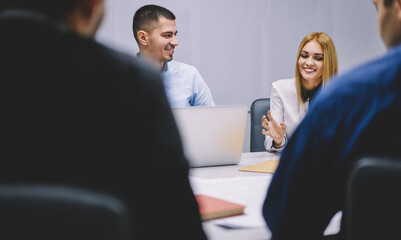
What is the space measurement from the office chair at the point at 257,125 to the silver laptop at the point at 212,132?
0.99 m

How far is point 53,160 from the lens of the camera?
0.54 meters

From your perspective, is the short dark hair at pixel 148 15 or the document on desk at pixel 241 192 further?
the short dark hair at pixel 148 15

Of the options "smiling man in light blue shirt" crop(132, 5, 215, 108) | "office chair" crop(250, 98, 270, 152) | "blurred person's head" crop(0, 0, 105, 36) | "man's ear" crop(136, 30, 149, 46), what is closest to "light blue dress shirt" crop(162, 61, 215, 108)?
"smiling man in light blue shirt" crop(132, 5, 215, 108)

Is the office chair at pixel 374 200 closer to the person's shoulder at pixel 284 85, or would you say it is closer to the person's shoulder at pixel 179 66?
the person's shoulder at pixel 284 85

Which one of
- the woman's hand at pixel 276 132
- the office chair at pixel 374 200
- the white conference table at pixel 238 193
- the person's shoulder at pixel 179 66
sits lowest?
the white conference table at pixel 238 193

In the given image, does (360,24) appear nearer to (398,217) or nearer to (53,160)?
(398,217)

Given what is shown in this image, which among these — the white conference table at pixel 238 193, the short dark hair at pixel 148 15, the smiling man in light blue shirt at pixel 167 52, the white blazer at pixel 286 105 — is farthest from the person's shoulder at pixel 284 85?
the short dark hair at pixel 148 15

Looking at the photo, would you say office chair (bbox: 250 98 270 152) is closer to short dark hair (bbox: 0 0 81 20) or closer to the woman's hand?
the woman's hand

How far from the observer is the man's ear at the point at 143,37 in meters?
3.16

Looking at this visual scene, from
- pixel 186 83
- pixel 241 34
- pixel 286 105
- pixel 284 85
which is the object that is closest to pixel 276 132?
pixel 286 105

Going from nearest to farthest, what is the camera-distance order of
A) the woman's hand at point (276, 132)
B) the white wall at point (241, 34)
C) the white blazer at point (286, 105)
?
the woman's hand at point (276, 132)
the white blazer at point (286, 105)
the white wall at point (241, 34)

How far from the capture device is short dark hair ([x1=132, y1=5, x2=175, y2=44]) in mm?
3107

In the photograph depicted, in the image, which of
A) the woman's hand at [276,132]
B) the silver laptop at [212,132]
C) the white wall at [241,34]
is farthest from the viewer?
the white wall at [241,34]

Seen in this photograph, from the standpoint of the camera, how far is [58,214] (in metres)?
0.51
